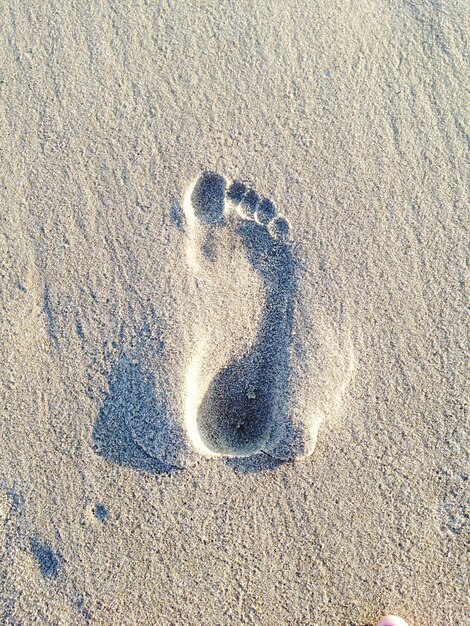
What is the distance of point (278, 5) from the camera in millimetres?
2070

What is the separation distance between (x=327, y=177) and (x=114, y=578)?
4.90ft

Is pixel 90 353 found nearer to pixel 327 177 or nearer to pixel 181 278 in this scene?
pixel 181 278

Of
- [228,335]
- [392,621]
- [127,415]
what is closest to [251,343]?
[228,335]

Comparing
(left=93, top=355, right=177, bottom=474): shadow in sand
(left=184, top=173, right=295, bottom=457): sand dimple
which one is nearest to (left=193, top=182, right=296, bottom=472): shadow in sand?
(left=184, top=173, right=295, bottom=457): sand dimple

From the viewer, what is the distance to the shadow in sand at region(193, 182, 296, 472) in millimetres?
1808

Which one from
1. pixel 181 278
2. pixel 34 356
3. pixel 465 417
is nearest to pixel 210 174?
pixel 181 278

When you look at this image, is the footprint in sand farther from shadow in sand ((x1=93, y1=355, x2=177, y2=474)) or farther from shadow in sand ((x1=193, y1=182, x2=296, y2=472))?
shadow in sand ((x1=93, y1=355, x2=177, y2=474))

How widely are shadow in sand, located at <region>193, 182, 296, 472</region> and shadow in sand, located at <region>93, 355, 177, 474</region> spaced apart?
6.4 inches

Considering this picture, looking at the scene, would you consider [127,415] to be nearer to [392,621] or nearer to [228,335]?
[228,335]

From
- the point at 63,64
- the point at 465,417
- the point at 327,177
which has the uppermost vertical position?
the point at 63,64

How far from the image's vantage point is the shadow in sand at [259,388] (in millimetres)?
1808

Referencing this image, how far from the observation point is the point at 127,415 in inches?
71.7

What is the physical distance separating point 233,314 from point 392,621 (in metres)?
1.06

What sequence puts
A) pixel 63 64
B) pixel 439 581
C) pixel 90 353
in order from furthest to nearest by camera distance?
pixel 63 64 < pixel 90 353 < pixel 439 581
